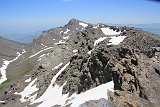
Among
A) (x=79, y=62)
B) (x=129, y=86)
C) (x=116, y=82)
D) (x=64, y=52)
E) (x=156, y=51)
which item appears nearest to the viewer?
(x=129, y=86)

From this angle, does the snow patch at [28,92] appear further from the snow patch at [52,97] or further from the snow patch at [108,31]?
the snow patch at [108,31]

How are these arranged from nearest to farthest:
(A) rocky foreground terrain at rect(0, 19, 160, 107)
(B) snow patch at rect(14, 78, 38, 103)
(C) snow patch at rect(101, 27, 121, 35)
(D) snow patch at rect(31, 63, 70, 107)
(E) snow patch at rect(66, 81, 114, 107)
Result: (A) rocky foreground terrain at rect(0, 19, 160, 107) → (E) snow patch at rect(66, 81, 114, 107) → (D) snow patch at rect(31, 63, 70, 107) → (B) snow patch at rect(14, 78, 38, 103) → (C) snow patch at rect(101, 27, 121, 35)

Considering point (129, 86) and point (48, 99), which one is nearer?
point (129, 86)

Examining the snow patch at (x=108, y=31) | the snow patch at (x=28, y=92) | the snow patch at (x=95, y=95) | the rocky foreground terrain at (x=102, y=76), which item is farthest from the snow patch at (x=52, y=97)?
the snow patch at (x=108, y=31)

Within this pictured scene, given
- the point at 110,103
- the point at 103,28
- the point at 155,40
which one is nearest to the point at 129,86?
the point at 110,103

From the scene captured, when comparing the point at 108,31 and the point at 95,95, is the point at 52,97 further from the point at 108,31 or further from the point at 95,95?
the point at 108,31

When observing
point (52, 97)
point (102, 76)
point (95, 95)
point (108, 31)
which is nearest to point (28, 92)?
point (52, 97)

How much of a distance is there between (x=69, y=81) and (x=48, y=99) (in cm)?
504

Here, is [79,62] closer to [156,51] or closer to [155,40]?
[155,40]

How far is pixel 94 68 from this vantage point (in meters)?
53.0

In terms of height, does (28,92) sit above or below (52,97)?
below

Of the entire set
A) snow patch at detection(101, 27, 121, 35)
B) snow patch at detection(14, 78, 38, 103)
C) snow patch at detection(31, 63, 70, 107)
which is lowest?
snow patch at detection(14, 78, 38, 103)

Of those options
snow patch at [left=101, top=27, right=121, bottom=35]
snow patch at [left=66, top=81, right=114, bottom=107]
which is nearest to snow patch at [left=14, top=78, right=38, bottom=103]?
snow patch at [left=101, top=27, right=121, bottom=35]

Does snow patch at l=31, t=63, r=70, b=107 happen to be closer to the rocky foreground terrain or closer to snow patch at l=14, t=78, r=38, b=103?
the rocky foreground terrain
